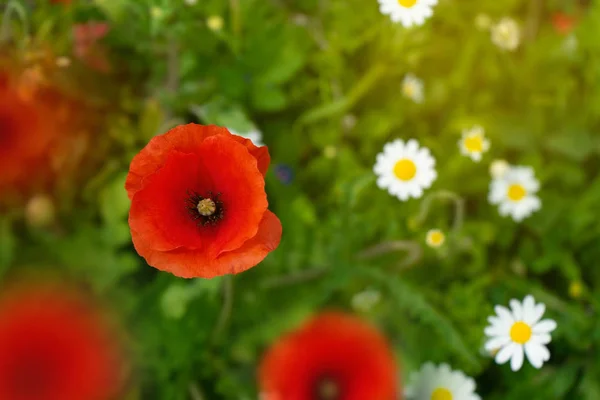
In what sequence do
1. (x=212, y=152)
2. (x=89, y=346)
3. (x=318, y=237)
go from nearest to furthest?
(x=212, y=152), (x=89, y=346), (x=318, y=237)

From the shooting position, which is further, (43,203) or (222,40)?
(222,40)

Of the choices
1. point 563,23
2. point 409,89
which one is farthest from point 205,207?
point 563,23

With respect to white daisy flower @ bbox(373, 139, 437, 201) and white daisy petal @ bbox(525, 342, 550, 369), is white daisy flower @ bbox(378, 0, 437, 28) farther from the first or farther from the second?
white daisy petal @ bbox(525, 342, 550, 369)

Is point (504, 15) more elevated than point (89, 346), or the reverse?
point (504, 15)

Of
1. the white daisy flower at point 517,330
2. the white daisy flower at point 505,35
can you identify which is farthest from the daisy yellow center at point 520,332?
the white daisy flower at point 505,35

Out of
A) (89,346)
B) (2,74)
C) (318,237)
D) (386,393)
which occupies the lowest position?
(386,393)

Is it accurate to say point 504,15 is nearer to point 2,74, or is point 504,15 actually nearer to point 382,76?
point 382,76

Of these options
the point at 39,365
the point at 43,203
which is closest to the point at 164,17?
the point at 43,203

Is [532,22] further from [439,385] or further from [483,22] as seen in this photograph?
[439,385]
